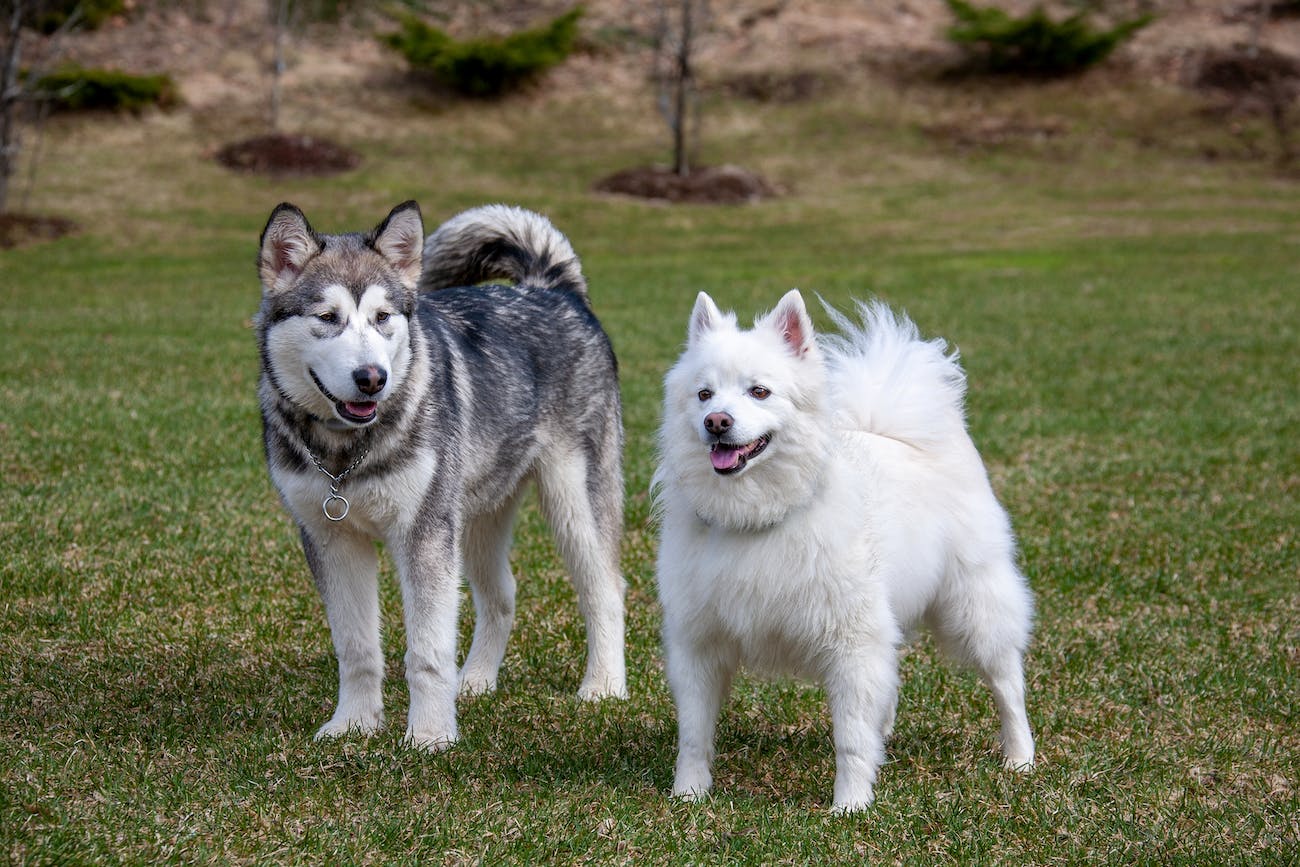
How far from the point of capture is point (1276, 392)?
1281 centimetres

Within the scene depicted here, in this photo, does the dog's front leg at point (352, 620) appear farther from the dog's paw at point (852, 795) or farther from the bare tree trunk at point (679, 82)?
the bare tree trunk at point (679, 82)

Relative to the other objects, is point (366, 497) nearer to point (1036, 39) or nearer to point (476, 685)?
point (476, 685)

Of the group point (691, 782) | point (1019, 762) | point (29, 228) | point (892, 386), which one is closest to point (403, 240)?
point (892, 386)

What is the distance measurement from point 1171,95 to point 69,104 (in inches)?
1197

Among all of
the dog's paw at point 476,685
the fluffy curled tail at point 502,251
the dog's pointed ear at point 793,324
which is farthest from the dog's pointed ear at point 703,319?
the dog's paw at point 476,685

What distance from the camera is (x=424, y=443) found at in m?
4.94

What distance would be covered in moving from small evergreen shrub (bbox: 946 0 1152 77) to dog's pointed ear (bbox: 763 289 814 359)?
3687 centimetres

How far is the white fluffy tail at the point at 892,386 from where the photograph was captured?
5.04 m

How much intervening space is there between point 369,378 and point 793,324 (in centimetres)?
143

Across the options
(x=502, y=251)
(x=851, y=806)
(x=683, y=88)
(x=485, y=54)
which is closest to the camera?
(x=851, y=806)

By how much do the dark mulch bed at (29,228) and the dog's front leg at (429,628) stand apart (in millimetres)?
22573

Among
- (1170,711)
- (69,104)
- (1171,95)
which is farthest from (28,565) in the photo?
(1171,95)

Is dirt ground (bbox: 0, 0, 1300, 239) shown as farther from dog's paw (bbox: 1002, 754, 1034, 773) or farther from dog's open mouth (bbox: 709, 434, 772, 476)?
dog's open mouth (bbox: 709, 434, 772, 476)

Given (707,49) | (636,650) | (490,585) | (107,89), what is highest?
(490,585)
